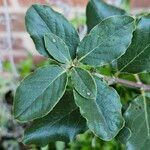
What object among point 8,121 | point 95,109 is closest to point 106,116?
point 95,109

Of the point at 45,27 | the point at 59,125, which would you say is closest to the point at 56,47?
the point at 45,27

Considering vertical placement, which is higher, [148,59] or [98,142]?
[148,59]

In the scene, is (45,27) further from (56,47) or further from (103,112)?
(103,112)

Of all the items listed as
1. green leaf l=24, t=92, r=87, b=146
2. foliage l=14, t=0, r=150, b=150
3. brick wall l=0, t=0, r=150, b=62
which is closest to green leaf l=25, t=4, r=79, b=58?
foliage l=14, t=0, r=150, b=150

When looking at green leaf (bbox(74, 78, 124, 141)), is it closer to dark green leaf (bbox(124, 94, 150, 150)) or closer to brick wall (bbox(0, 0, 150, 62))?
dark green leaf (bbox(124, 94, 150, 150))

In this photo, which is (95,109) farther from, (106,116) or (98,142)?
(98,142)

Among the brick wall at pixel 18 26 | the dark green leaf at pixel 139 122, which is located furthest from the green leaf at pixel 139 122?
the brick wall at pixel 18 26
